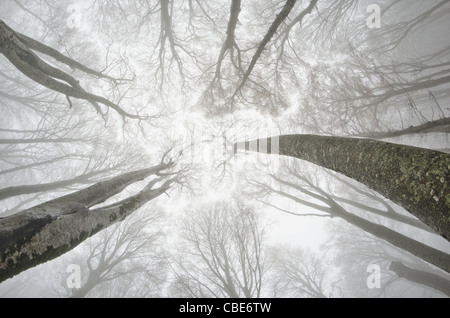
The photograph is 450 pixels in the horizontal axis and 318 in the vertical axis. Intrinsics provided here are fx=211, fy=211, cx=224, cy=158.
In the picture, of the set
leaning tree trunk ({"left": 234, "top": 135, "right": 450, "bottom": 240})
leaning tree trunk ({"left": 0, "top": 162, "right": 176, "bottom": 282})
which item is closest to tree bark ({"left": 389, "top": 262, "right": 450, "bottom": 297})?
leaning tree trunk ({"left": 234, "top": 135, "right": 450, "bottom": 240})

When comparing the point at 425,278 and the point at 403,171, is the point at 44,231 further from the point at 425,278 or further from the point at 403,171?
the point at 425,278

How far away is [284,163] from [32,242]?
8560 mm

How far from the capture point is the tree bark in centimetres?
538

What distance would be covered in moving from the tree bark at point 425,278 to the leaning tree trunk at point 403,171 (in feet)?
20.6

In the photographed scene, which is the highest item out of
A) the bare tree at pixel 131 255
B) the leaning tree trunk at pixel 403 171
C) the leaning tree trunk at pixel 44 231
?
the leaning tree trunk at pixel 403 171

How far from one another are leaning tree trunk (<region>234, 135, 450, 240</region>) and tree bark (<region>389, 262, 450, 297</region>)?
6272 millimetres

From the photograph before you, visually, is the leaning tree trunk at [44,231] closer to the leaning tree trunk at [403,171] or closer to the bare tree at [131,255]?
the leaning tree trunk at [403,171]

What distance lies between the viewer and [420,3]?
45.5 feet

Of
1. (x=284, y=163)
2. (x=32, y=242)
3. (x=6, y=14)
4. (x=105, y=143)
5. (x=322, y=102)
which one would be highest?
(x=6, y=14)

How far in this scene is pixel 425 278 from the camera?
5875mm

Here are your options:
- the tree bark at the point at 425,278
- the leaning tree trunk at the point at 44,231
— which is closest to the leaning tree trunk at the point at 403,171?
the leaning tree trunk at the point at 44,231

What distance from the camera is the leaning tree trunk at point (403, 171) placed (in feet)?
3.95
